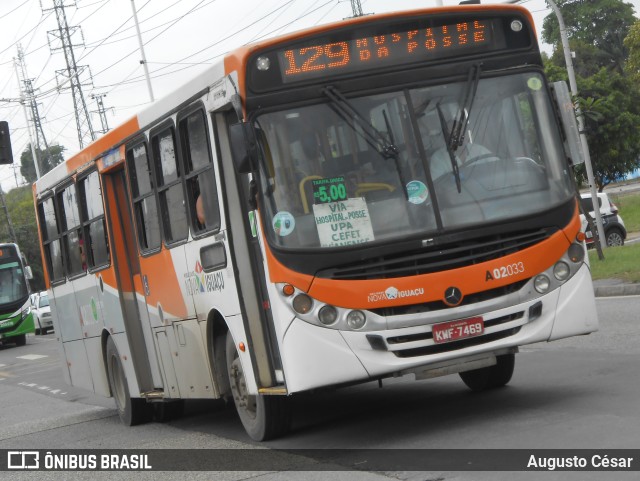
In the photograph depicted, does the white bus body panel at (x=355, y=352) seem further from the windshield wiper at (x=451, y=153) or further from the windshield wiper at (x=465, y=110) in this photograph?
the windshield wiper at (x=465, y=110)

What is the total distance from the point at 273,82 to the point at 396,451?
9.37ft

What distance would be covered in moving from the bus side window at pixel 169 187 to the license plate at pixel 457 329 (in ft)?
9.76

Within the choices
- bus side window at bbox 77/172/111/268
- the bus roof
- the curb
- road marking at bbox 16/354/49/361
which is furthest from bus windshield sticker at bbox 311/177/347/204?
road marking at bbox 16/354/49/361

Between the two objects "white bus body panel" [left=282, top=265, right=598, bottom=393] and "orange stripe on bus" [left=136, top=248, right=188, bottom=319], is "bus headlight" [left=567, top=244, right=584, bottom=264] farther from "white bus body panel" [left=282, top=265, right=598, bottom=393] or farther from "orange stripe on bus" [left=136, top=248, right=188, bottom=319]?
"orange stripe on bus" [left=136, top=248, right=188, bottom=319]

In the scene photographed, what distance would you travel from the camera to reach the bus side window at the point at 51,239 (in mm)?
15992

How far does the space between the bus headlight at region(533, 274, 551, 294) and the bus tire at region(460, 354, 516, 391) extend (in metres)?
1.97

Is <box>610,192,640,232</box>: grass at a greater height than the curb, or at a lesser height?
greater

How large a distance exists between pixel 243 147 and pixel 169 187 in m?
2.52

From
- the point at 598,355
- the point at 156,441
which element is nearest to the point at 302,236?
the point at 156,441

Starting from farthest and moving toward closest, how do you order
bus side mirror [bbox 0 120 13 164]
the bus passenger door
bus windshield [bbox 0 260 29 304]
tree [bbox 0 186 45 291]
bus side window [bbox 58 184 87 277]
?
tree [bbox 0 186 45 291], bus windshield [bbox 0 260 29 304], bus side mirror [bbox 0 120 13 164], bus side window [bbox 58 184 87 277], the bus passenger door

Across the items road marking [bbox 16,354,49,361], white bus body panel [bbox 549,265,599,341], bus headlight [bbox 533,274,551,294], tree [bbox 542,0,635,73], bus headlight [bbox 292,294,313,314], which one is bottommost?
road marking [bbox 16,354,49,361]

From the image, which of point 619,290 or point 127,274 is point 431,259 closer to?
point 127,274

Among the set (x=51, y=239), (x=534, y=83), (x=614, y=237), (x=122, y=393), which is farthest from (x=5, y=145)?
(x=614, y=237)

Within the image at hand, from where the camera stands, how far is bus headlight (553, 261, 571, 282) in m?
9.08
